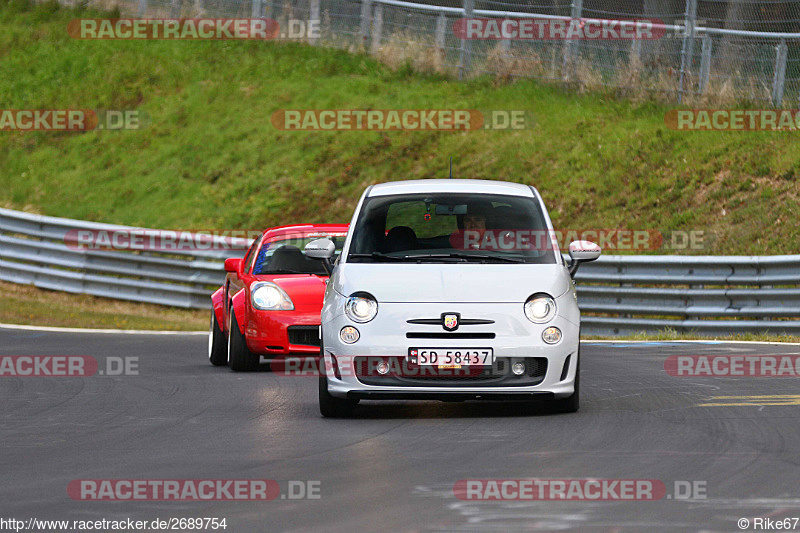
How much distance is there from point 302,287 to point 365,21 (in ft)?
67.6

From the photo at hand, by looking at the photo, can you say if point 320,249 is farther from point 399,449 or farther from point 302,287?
point 302,287

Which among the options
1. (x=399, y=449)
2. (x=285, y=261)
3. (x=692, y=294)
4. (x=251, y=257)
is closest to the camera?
(x=399, y=449)

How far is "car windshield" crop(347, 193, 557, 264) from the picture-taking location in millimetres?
10562

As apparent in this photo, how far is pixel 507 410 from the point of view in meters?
10.7

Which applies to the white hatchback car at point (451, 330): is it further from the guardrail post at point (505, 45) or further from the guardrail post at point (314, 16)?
the guardrail post at point (314, 16)

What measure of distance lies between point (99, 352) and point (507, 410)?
6976 millimetres

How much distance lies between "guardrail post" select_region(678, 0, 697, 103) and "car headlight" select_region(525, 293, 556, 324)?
695 inches

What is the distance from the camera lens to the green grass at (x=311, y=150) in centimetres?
2417

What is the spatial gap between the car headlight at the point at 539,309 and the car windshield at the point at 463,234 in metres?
0.56

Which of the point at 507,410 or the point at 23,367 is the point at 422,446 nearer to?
the point at 507,410

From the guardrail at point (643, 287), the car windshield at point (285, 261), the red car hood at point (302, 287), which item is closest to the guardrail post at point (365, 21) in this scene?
the guardrail at point (643, 287)

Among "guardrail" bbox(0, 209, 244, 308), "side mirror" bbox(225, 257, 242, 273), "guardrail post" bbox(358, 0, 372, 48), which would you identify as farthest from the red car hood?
"guardrail post" bbox(358, 0, 372, 48)

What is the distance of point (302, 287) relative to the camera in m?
14.1

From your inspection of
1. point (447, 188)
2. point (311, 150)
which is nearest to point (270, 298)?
point (447, 188)
